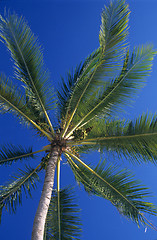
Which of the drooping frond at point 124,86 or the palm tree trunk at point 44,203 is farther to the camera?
the drooping frond at point 124,86

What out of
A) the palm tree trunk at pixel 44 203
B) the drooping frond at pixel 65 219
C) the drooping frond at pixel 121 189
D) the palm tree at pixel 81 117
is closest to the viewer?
the palm tree trunk at pixel 44 203

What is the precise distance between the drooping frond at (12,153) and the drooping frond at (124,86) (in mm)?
1818

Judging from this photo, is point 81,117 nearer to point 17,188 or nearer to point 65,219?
point 17,188

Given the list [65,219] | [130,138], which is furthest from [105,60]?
[65,219]

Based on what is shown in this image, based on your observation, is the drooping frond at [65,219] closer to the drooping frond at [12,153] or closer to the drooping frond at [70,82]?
the drooping frond at [12,153]

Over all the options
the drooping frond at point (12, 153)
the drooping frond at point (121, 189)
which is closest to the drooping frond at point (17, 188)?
the drooping frond at point (12, 153)

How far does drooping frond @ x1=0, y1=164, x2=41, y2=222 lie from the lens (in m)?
5.61

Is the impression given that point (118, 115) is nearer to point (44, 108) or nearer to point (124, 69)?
point (124, 69)

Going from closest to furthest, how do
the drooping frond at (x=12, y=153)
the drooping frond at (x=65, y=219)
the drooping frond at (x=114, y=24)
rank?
the drooping frond at (x=65, y=219)
the drooping frond at (x=114, y=24)
the drooping frond at (x=12, y=153)

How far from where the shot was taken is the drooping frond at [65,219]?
5.38m

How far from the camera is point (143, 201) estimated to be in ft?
16.7

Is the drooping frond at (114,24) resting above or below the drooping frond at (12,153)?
above

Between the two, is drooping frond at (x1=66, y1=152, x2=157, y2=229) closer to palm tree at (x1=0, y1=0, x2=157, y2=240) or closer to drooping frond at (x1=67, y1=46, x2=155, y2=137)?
palm tree at (x1=0, y1=0, x2=157, y2=240)

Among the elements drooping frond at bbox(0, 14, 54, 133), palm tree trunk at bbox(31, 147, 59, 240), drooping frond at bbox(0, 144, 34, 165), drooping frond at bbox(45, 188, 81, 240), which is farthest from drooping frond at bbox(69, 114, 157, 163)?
drooping frond at bbox(0, 144, 34, 165)
